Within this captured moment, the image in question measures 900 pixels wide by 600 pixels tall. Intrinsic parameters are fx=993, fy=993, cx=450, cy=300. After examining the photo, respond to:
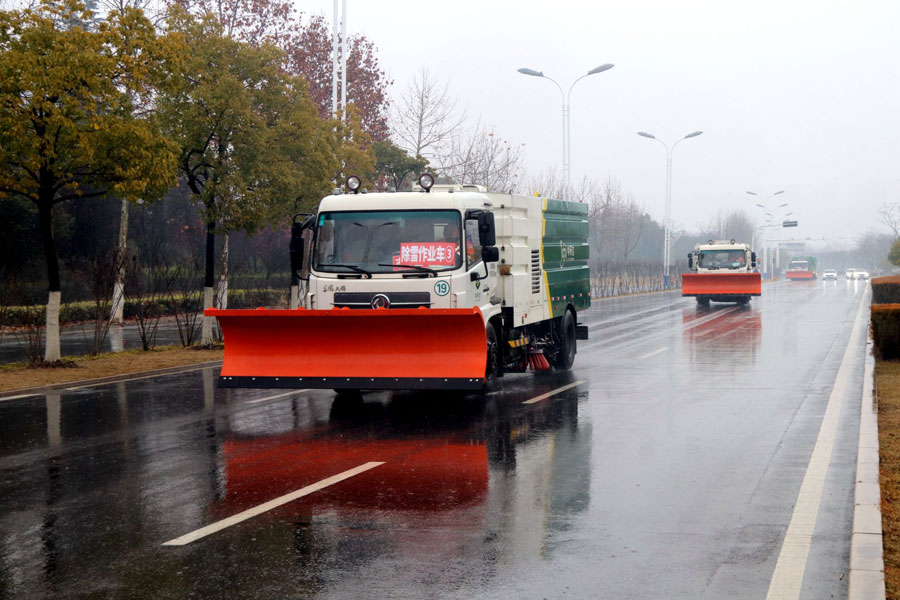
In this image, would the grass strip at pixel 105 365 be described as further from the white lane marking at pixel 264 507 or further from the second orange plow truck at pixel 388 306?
the white lane marking at pixel 264 507

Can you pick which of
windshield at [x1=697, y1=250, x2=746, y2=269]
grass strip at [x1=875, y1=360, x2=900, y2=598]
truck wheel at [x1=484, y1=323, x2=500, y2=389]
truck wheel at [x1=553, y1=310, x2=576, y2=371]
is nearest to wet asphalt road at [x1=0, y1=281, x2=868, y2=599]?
grass strip at [x1=875, y1=360, x2=900, y2=598]

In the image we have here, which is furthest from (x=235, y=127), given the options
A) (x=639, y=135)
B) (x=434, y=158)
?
(x=639, y=135)

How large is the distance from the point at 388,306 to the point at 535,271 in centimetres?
369

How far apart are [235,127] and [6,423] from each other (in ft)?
32.6

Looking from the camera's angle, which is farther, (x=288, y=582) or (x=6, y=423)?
(x=6, y=423)

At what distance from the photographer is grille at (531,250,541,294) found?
14.8 metres

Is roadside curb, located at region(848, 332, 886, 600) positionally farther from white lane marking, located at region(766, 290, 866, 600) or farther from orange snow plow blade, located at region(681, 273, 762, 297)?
orange snow plow blade, located at region(681, 273, 762, 297)

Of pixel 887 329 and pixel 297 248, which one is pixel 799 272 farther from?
pixel 297 248

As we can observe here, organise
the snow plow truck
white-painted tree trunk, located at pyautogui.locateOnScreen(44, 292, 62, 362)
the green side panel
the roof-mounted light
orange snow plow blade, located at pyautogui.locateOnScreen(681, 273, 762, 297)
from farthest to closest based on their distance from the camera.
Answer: the snow plow truck
orange snow plow blade, located at pyautogui.locateOnScreen(681, 273, 762, 297)
white-painted tree trunk, located at pyautogui.locateOnScreen(44, 292, 62, 362)
the green side panel
the roof-mounted light

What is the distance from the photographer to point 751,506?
722 centimetres

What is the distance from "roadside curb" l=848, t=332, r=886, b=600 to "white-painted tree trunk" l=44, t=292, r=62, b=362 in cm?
1288

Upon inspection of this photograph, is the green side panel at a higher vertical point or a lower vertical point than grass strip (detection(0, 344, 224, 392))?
higher

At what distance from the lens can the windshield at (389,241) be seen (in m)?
12.2

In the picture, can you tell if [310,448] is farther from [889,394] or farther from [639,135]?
[639,135]
